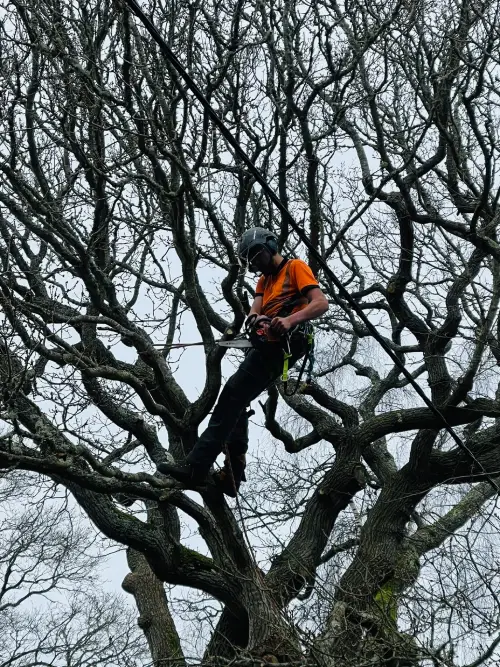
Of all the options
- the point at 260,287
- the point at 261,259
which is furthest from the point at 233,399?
the point at 261,259

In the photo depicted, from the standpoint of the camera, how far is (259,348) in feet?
19.0

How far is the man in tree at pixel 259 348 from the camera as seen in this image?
5781 mm

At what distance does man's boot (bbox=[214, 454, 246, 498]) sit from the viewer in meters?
6.03

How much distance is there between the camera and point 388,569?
678 centimetres

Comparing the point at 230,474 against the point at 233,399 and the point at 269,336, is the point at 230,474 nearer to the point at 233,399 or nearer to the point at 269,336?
the point at 233,399

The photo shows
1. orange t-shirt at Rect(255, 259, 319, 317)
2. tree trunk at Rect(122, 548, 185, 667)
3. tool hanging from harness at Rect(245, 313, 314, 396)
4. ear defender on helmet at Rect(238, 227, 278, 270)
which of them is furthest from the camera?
tree trunk at Rect(122, 548, 185, 667)

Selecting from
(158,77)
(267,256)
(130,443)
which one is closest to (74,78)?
(158,77)

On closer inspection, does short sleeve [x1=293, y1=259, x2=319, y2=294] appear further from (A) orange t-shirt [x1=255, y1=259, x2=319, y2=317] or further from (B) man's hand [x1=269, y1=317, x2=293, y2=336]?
(B) man's hand [x1=269, y1=317, x2=293, y2=336]

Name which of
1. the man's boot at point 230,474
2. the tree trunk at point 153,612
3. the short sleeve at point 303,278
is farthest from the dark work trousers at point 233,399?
the tree trunk at point 153,612

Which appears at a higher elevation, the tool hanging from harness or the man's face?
the man's face

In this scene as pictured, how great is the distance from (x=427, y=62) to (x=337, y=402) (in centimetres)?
333

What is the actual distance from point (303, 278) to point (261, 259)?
38 centimetres

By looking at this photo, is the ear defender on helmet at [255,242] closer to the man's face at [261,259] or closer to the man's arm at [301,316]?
the man's face at [261,259]

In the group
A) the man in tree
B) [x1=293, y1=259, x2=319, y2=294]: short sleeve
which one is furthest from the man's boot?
[x1=293, y1=259, x2=319, y2=294]: short sleeve
